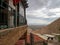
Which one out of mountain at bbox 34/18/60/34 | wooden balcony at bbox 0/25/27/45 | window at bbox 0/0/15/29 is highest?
window at bbox 0/0/15/29

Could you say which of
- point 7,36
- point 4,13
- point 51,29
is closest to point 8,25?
point 4,13

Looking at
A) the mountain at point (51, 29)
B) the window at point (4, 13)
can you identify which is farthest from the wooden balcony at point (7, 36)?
the mountain at point (51, 29)

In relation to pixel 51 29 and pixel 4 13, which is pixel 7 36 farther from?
pixel 51 29

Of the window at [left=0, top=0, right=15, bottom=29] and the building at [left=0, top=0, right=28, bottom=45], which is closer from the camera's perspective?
the building at [left=0, top=0, right=28, bottom=45]

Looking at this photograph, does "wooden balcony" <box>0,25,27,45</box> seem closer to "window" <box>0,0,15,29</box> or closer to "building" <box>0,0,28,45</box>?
"building" <box>0,0,28,45</box>

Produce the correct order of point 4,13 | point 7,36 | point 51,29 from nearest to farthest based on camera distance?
1. point 7,36
2. point 4,13
3. point 51,29

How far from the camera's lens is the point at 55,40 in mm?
18953

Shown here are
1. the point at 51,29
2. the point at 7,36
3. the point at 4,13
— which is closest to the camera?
the point at 7,36

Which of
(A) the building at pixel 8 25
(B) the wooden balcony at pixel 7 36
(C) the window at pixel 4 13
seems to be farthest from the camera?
(C) the window at pixel 4 13

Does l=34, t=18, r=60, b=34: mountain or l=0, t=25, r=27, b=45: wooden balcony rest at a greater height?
l=0, t=25, r=27, b=45: wooden balcony

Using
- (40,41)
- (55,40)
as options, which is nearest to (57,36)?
(55,40)

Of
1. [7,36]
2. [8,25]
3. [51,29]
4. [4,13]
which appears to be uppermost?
[4,13]

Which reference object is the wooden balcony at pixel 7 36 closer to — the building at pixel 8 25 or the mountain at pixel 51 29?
the building at pixel 8 25

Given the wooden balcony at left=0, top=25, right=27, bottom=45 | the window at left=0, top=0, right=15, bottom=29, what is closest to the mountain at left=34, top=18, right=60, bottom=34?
the window at left=0, top=0, right=15, bottom=29
